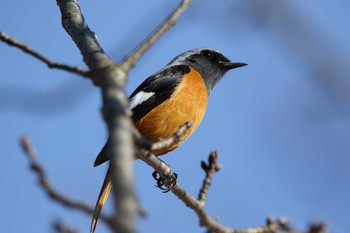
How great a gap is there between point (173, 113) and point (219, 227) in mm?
2587

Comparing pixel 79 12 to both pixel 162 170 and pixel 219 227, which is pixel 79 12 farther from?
pixel 219 227

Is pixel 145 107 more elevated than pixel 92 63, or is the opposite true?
pixel 145 107

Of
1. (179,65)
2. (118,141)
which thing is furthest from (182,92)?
(118,141)

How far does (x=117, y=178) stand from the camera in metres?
1.49

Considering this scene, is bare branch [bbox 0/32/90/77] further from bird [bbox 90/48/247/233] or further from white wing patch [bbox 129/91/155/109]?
white wing patch [bbox 129/91/155/109]

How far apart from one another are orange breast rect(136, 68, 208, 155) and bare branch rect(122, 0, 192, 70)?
305 cm

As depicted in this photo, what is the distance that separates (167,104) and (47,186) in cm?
400

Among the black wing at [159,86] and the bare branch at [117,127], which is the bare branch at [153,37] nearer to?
the bare branch at [117,127]

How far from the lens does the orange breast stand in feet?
18.9

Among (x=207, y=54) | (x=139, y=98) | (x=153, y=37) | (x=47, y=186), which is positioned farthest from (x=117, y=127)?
(x=207, y=54)

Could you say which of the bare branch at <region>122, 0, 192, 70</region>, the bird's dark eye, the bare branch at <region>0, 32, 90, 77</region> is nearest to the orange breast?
the bird's dark eye

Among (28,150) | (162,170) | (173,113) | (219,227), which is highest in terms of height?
(173,113)

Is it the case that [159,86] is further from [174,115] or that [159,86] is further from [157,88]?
[174,115]

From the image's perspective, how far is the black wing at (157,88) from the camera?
19.3 ft
